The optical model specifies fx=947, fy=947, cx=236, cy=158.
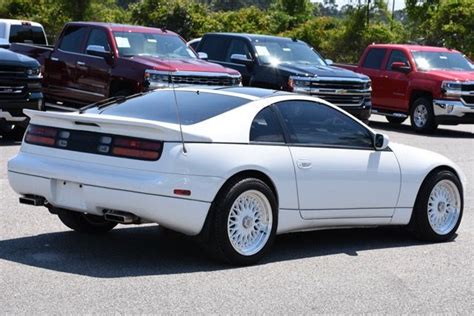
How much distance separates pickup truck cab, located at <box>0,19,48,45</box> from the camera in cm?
2408

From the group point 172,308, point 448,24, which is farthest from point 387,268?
point 448,24

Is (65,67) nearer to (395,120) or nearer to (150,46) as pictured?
(150,46)

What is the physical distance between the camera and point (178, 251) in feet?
26.0

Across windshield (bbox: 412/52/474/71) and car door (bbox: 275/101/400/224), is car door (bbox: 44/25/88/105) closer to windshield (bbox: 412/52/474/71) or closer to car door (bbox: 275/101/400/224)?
windshield (bbox: 412/52/474/71)

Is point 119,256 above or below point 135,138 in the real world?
below

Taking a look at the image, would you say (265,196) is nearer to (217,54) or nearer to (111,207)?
(111,207)

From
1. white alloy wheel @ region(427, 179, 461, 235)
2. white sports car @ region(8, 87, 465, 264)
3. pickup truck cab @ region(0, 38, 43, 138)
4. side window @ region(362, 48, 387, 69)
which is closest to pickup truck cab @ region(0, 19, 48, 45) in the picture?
side window @ region(362, 48, 387, 69)

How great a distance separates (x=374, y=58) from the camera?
22547 millimetres

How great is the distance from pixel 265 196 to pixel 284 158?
1.29 ft

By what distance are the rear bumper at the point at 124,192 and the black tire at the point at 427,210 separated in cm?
242

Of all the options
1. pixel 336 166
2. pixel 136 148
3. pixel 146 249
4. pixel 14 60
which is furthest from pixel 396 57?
pixel 136 148

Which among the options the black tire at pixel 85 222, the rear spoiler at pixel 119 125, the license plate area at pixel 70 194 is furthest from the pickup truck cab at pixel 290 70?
the license plate area at pixel 70 194

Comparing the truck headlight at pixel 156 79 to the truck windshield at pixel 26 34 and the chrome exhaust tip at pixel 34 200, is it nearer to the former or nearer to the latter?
the chrome exhaust tip at pixel 34 200

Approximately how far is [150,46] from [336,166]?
925cm
